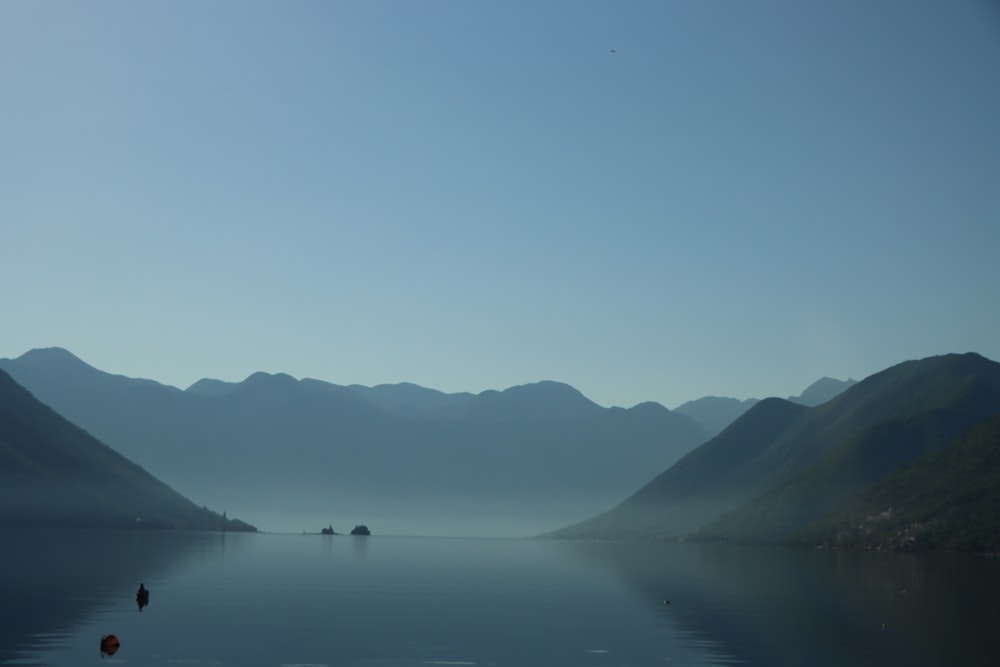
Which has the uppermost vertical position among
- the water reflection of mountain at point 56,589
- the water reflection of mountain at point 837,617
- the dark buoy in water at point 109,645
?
the water reflection of mountain at point 56,589

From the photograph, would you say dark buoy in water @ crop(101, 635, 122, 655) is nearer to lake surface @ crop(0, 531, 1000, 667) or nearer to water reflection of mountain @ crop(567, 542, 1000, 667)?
lake surface @ crop(0, 531, 1000, 667)

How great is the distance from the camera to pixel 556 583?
538 feet

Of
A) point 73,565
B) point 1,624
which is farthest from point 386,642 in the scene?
A: point 73,565

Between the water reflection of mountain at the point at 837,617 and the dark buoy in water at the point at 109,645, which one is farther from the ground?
the dark buoy in water at the point at 109,645

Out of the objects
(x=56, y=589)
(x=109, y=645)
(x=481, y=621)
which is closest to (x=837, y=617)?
(x=481, y=621)

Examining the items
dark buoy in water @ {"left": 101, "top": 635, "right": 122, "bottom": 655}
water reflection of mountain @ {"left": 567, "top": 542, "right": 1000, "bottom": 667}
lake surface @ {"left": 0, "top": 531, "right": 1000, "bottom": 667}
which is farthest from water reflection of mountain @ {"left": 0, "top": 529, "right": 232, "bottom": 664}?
water reflection of mountain @ {"left": 567, "top": 542, "right": 1000, "bottom": 667}

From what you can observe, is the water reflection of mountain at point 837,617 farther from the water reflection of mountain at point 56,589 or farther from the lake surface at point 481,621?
the water reflection of mountain at point 56,589

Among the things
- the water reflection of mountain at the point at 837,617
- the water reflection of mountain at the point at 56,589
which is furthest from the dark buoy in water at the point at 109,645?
the water reflection of mountain at the point at 837,617

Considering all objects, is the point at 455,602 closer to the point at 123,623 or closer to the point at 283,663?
the point at 123,623

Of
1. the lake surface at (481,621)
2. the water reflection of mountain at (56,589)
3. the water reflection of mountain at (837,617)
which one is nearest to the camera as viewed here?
the lake surface at (481,621)

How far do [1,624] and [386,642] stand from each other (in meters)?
30.3

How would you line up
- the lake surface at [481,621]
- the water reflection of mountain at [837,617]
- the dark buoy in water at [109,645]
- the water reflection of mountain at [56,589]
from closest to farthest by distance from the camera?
the dark buoy in water at [109,645], the lake surface at [481,621], the water reflection of mountain at [837,617], the water reflection of mountain at [56,589]

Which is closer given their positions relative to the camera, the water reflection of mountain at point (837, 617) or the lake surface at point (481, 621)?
the lake surface at point (481, 621)

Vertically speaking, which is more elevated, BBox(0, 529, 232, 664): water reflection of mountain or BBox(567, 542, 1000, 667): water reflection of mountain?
BBox(0, 529, 232, 664): water reflection of mountain
